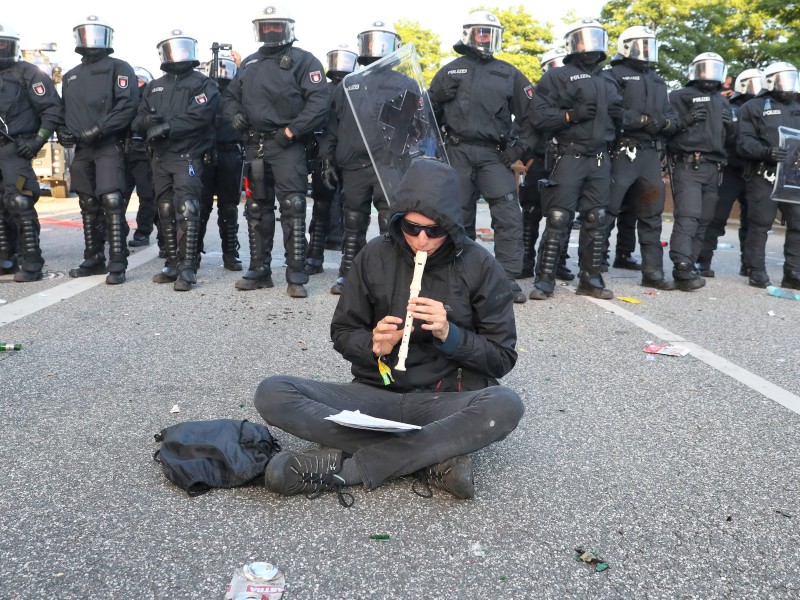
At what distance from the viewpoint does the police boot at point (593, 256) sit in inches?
329

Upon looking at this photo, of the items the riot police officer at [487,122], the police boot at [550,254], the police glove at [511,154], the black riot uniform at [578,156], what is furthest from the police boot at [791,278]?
the police glove at [511,154]

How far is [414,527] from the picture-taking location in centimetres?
316

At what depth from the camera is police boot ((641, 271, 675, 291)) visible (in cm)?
901

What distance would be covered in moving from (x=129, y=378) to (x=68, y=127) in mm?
4295

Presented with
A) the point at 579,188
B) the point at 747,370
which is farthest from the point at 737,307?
the point at 747,370

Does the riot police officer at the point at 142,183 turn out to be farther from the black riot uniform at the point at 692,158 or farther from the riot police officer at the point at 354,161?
the black riot uniform at the point at 692,158

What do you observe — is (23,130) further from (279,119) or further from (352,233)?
(352,233)

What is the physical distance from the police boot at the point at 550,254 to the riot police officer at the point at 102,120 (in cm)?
409

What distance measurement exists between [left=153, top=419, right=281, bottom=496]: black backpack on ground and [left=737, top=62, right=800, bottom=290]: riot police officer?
7400 mm

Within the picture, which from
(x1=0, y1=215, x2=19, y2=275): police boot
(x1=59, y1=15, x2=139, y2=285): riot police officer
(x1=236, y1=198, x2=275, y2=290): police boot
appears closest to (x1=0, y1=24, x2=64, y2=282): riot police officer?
(x1=59, y1=15, x2=139, y2=285): riot police officer

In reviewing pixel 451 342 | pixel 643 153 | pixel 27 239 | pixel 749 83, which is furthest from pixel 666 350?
pixel 27 239

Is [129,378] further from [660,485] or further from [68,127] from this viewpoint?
[68,127]

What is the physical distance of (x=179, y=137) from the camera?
27.2ft

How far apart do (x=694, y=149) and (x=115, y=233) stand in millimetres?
6071
